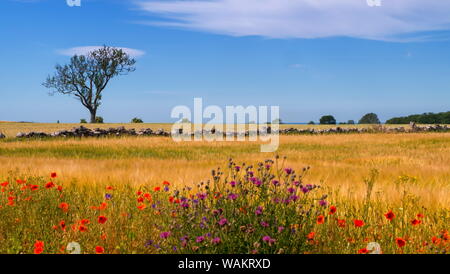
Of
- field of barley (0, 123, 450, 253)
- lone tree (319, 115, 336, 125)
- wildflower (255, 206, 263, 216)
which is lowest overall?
field of barley (0, 123, 450, 253)

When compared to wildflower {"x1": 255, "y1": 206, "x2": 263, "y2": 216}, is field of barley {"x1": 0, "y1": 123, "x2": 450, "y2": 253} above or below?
below

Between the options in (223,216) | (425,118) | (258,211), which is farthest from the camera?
(425,118)

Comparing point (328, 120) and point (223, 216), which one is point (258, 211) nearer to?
point (223, 216)

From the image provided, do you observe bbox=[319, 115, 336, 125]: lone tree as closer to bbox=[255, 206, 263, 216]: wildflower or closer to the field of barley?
the field of barley

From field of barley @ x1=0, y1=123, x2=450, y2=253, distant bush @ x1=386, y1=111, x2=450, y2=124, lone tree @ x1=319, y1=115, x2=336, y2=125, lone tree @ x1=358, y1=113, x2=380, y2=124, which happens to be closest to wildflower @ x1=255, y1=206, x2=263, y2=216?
field of barley @ x1=0, y1=123, x2=450, y2=253

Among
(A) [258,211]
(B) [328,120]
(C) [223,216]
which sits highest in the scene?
(B) [328,120]

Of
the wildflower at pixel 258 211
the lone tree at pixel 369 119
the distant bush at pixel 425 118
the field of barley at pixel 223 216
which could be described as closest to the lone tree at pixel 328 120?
the lone tree at pixel 369 119

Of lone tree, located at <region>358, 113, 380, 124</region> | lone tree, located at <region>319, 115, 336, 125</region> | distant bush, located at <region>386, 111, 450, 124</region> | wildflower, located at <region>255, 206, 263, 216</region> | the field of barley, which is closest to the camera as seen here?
wildflower, located at <region>255, 206, 263, 216</region>

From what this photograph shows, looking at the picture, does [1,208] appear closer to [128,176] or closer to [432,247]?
[128,176]

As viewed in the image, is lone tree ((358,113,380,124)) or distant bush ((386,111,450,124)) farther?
distant bush ((386,111,450,124))

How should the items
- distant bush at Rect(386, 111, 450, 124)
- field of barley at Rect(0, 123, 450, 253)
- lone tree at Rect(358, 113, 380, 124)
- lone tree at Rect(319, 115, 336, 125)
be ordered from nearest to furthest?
1. field of barley at Rect(0, 123, 450, 253)
2. lone tree at Rect(358, 113, 380, 124)
3. lone tree at Rect(319, 115, 336, 125)
4. distant bush at Rect(386, 111, 450, 124)

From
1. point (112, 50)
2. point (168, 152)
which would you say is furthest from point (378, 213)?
point (112, 50)

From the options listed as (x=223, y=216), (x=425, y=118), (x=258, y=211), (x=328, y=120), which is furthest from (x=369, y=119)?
(x=258, y=211)
